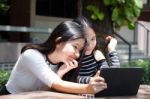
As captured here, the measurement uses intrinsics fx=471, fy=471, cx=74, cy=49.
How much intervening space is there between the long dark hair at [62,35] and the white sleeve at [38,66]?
7 centimetres

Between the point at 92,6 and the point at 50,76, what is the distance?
3.75m

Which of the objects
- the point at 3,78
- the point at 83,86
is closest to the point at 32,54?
the point at 83,86

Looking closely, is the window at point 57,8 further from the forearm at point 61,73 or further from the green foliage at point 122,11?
the forearm at point 61,73

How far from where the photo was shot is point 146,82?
7895 mm

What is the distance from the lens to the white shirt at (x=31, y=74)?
3502mm

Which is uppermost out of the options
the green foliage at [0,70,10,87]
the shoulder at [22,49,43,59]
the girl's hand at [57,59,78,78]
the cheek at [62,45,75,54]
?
the cheek at [62,45,75,54]

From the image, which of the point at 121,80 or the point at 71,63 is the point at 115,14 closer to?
the point at 71,63

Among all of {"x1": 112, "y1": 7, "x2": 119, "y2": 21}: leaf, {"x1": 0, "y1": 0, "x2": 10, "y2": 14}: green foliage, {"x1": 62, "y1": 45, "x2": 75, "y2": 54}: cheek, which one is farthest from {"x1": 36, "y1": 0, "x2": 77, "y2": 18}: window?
{"x1": 62, "y1": 45, "x2": 75, "y2": 54}: cheek

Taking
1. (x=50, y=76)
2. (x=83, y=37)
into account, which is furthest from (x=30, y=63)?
(x=83, y=37)

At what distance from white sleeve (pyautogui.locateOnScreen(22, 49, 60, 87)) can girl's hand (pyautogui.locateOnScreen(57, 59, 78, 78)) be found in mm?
121

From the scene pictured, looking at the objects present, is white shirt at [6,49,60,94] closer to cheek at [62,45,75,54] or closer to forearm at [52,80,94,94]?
forearm at [52,80,94,94]

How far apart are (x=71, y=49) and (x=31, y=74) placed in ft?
1.29

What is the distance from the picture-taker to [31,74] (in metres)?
3.62

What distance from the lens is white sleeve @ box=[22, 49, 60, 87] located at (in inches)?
137
